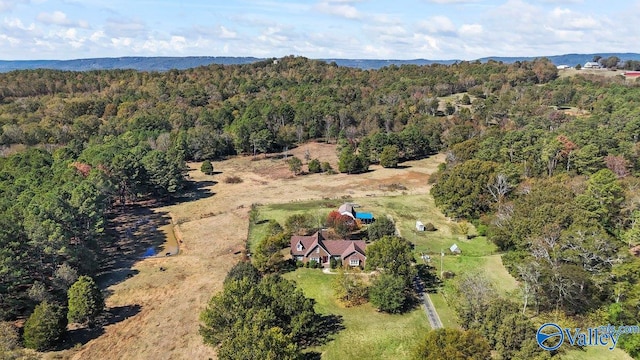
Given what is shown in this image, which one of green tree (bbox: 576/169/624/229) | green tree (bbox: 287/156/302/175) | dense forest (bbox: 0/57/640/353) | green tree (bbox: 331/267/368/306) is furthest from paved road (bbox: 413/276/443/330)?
green tree (bbox: 287/156/302/175)

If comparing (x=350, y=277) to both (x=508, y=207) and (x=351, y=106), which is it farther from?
(x=351, y=106)

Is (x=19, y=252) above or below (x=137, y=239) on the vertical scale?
above

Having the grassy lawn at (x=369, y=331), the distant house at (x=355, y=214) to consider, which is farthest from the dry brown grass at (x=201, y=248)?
the distant house at (x=355, y=214)

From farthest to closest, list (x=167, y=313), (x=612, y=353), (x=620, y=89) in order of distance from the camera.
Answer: (x=620, y=89) < (x=167, y=313) < (x=612, y=353)

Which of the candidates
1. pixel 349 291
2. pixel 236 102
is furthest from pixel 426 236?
pixel 236 102

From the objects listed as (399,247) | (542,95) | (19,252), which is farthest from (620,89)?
(19,252)

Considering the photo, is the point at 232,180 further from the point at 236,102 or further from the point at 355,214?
the point at 236,102

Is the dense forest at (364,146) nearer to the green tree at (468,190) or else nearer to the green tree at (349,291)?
the green tree at (468,190)
